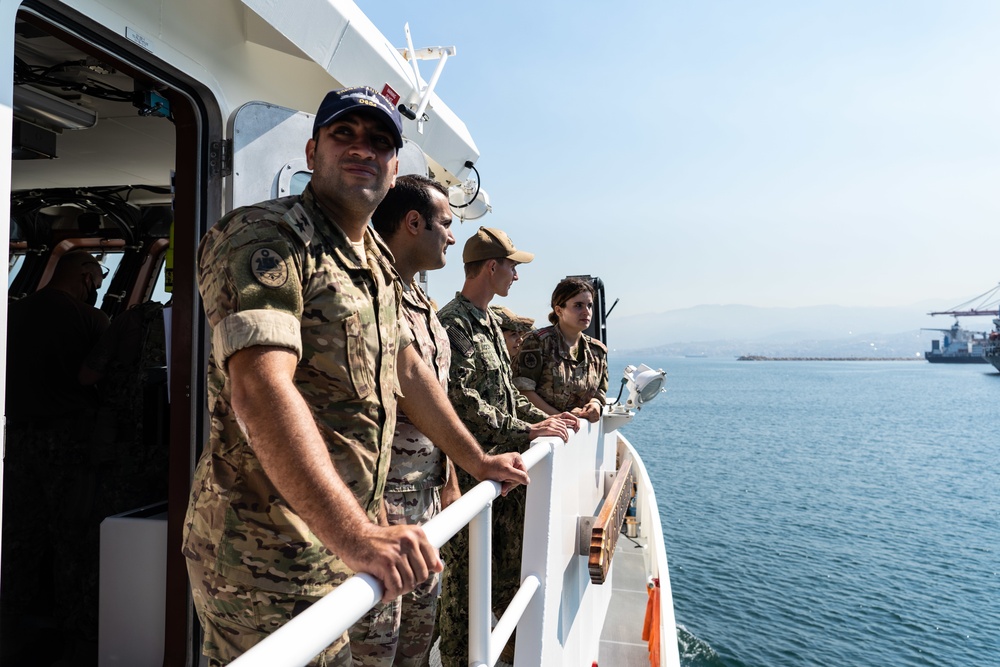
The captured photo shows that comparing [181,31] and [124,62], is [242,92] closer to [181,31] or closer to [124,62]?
[181,31]

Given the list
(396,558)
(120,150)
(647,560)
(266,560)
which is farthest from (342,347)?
(647,560)

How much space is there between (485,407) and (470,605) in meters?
1.38

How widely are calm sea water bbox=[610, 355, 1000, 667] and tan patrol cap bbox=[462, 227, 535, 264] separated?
8.49m

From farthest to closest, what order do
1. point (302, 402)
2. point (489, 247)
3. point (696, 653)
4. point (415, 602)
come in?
point (696, 653) < point (489, 247) < point (415, 602) < point (302, 402)

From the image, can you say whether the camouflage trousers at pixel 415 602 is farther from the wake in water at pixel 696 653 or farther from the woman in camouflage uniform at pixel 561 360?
the wake in water at pixel 696 653

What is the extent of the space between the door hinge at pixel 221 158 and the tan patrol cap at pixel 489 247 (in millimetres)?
1121

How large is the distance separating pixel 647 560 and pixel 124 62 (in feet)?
19.6

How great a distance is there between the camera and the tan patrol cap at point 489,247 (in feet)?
11.0

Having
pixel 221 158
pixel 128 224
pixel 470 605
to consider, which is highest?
pixel 128 224

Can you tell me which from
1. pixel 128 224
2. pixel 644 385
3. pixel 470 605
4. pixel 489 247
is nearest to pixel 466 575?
pixel 489 247

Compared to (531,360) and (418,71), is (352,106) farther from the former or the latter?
(531,360)

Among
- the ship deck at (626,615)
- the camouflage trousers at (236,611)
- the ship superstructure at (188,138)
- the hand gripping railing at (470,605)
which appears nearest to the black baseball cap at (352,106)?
the ship superstructure at (188,138)

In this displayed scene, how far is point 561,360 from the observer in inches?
186

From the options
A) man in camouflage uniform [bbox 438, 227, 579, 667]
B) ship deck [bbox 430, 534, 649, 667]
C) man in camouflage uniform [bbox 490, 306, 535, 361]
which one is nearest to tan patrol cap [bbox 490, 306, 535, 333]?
man in camouflage uniform [bbox 490, 306, 535, 361]
